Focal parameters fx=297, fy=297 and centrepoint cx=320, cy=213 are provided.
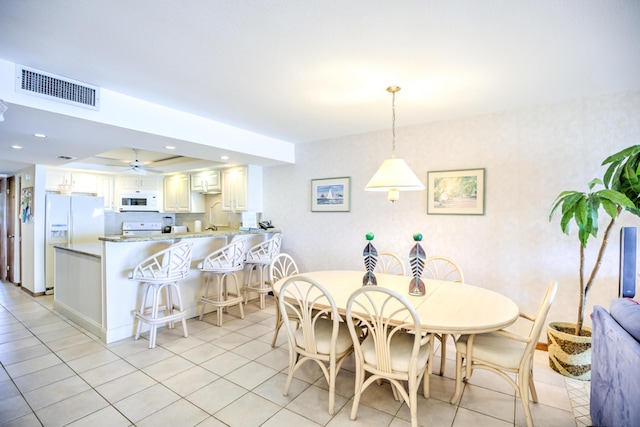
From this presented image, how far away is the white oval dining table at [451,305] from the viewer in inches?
67.5

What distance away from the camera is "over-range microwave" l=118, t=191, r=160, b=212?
5.97 m

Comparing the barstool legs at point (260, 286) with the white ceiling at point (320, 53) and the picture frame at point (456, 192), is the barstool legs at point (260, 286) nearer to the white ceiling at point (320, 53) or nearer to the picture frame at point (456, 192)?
the white ceiling at point (320, 53)

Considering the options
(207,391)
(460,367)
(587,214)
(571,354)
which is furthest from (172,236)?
(571,354)

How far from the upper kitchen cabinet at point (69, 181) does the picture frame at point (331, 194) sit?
4.42 metres

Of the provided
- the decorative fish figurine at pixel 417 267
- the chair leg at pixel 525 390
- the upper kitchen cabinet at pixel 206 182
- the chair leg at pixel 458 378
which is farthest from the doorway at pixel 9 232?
the chair leg at pixel 525 390

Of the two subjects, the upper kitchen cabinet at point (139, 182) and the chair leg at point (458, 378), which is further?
the upper kitchen cabinet at point (139, 182)

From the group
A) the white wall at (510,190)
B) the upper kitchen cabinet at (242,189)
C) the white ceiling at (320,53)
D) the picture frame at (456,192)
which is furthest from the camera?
the upper kitchen cabinet at (242,189)

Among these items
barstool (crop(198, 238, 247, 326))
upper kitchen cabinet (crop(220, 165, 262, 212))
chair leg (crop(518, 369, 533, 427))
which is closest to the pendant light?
chair leg (crop(518, 369, 533, 427))

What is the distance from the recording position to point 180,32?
173cm

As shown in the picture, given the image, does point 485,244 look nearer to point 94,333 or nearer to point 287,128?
point 287,128

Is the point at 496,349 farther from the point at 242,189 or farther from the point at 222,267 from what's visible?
the point at 242,189

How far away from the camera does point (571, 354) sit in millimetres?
2395

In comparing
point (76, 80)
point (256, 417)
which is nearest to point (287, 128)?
point (76, 80)

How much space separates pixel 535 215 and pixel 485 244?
0.53 m
